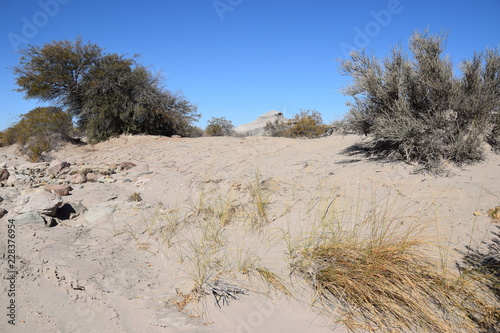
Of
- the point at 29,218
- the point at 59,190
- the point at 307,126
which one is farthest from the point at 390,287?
the point at 307,126

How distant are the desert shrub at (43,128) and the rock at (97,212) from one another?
35.0ft

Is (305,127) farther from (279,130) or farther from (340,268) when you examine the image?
(340,268)

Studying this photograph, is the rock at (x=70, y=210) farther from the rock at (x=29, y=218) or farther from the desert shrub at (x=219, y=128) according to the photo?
the desert shrub at (x=219, y=128)

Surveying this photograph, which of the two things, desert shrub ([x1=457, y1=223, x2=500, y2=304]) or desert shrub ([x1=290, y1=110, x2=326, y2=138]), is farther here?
desert shrub ([x1=290, y1=110, x2=326, y2=138])

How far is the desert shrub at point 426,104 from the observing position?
510 centimetres

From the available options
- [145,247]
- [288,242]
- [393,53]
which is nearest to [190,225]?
[145,247]

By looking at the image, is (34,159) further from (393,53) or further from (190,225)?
(393,53)

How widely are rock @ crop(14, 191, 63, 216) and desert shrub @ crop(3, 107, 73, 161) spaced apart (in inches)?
411

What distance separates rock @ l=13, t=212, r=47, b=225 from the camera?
4.00 m

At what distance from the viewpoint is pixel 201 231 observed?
395 centimetres

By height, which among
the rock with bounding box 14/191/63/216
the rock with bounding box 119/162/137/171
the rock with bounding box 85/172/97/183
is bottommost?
the rock with bounding box 14/191/63/216

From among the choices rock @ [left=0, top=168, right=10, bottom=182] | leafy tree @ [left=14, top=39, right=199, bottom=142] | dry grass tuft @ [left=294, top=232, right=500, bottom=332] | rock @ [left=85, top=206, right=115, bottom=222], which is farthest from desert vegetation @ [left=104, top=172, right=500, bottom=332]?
leafy tree @ [left=14, top=39, right=199, bottom=142]

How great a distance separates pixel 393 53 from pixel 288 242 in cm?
489

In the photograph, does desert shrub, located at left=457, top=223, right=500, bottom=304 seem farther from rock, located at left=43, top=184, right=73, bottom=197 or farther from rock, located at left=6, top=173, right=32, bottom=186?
rock, located at left=6, top=173, right=32, bottom=186
